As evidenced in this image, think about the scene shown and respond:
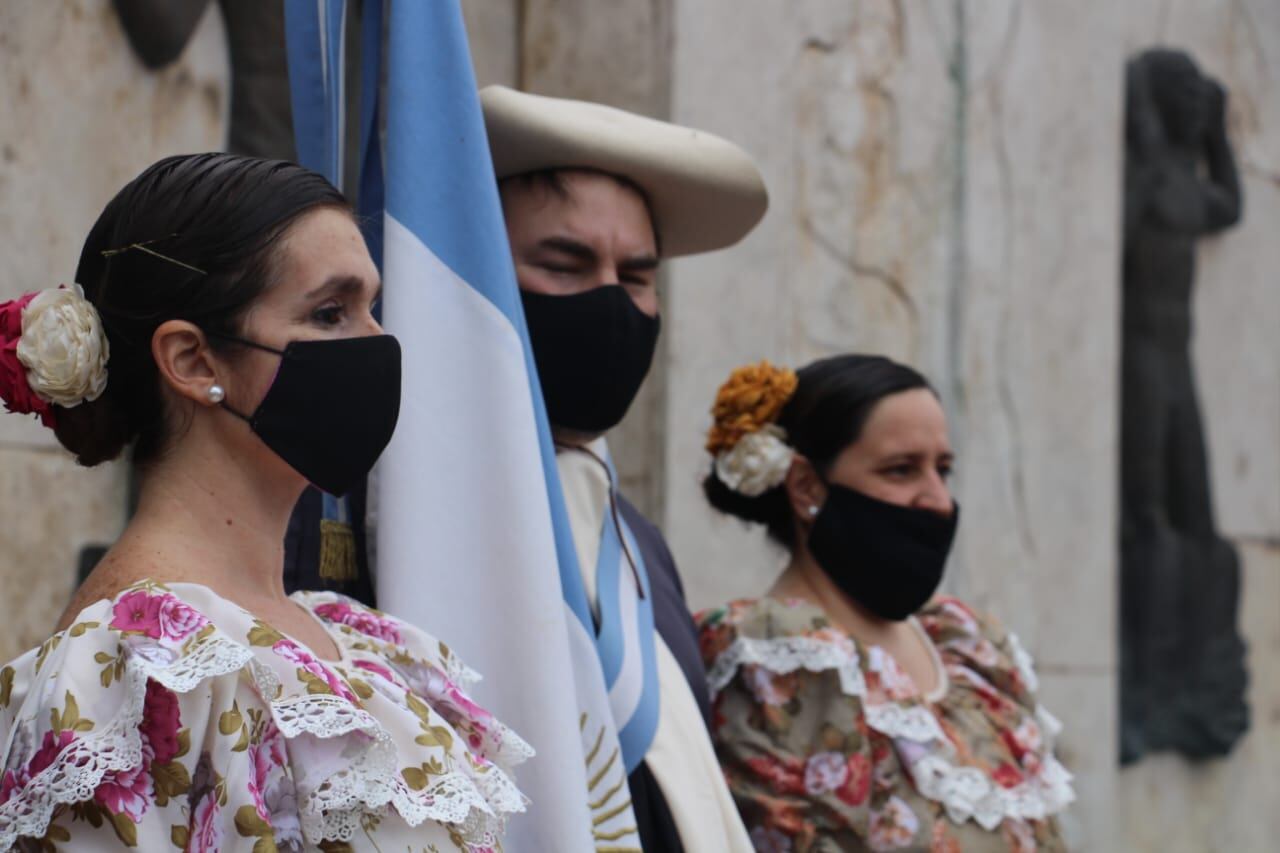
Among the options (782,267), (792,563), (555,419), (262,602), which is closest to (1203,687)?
(782,267)

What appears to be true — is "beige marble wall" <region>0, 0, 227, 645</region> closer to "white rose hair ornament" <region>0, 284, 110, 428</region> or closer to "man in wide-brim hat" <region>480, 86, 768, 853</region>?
"man in wide-brim hat" <region>480, 86, 768, 853</region>

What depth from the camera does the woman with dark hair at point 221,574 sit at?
5.83 ft

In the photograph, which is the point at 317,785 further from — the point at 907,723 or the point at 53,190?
the point at 53,190

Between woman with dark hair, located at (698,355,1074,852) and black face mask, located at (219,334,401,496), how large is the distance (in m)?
1.13

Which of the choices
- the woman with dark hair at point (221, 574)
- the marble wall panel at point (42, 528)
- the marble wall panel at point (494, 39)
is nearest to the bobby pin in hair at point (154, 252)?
the woman with dark hair at point (221, 574)

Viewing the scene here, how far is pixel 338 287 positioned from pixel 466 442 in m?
0.53

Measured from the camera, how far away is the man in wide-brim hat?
2.74m

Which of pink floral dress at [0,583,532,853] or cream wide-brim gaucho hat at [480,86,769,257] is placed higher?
cream wide-brim gaucho hat at [480,86,769,257]

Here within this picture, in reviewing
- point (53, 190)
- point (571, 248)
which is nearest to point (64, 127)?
point (53, 190)

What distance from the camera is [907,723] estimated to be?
3.11m

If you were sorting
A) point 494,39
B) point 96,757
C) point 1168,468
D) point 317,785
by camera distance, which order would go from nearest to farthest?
point 96,757, point 317,785, point 494,39, point 1168,468

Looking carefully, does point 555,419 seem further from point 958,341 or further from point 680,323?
point 958,341

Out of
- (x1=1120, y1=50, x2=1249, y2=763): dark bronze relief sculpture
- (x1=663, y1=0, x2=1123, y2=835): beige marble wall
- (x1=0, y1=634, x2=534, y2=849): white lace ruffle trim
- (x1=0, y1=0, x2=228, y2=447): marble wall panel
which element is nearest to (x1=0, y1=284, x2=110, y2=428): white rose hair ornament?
(x1=0, y1=634, x2=534, y2=849): white lace ruffle trim

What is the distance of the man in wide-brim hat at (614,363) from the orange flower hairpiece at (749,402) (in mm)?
333
